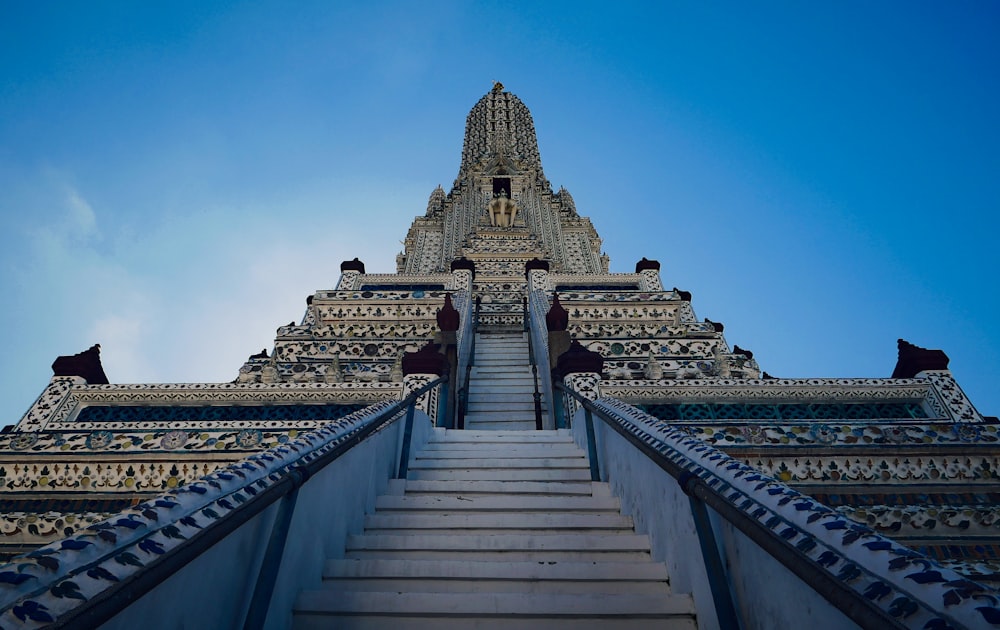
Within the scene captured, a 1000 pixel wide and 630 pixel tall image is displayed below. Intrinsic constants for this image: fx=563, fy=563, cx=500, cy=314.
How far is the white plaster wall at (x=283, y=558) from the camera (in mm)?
1609

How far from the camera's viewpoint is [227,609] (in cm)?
192

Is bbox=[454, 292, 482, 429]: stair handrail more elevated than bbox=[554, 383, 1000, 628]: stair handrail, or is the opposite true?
bbox=[454, 292, 482, 429]: stair handrail

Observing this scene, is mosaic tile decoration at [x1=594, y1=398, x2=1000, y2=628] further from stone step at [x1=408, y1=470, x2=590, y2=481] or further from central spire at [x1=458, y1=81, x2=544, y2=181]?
central spire at [x1=458, y1=81, x2=544, y2=181]

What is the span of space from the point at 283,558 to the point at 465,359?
6941 millimetres

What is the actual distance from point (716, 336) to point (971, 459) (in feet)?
15.8

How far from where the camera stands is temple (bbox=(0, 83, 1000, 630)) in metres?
1.49

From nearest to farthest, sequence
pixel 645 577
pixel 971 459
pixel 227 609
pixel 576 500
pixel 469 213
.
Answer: pixel 227 609, pixel 645 577, pixel 576 500, pixel 971 459, pixel 469 213

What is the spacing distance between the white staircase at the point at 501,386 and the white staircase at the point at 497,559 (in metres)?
2.60

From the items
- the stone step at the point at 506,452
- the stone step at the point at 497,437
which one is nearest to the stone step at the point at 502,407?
the stone step at the point at 497,437

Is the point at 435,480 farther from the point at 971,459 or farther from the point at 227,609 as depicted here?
the point at 971,459

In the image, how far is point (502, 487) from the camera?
414 centimetres

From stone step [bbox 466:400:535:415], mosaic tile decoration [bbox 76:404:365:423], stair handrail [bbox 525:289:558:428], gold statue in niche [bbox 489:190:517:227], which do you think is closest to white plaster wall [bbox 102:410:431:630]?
mosaic tile decoration [bbox 76:404:365:423]

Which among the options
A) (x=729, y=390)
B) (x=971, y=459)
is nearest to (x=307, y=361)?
(x=729, y=390)

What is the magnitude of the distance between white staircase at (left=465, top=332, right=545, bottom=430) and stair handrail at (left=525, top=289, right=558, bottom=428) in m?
0.22
